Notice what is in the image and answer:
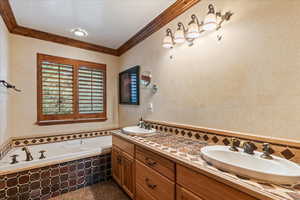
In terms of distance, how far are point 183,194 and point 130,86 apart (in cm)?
219

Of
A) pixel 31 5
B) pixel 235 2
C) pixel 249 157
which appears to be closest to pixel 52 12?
pixel 31 5

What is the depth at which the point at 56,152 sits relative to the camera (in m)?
2.43

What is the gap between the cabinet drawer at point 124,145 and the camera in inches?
64.4

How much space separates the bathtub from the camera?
1.65 metres

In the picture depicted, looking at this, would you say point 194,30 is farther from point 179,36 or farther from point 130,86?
point 130,86

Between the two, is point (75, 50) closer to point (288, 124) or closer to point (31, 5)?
point (31, 5)

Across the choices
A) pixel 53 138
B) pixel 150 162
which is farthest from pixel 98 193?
pixel 53 138

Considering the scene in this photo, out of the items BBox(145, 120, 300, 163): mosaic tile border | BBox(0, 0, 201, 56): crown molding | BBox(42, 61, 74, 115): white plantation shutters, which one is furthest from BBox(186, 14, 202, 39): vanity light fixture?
BBox(42, 61, 74, 115): white plantation shutters

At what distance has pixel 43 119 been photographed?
8.34ft

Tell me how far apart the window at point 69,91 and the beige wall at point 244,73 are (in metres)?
1.91

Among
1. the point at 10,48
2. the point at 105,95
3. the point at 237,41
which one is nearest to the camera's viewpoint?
the point at 237,41

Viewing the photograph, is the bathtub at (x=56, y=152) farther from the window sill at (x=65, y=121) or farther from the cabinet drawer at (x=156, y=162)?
the cabinet drawer at (x=156, y=162)

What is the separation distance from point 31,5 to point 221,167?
107 inches

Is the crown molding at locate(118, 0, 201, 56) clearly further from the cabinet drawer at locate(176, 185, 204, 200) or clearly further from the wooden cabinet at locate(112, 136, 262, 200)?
the cabinet drawer at locate(176, 185, 204, 200)
